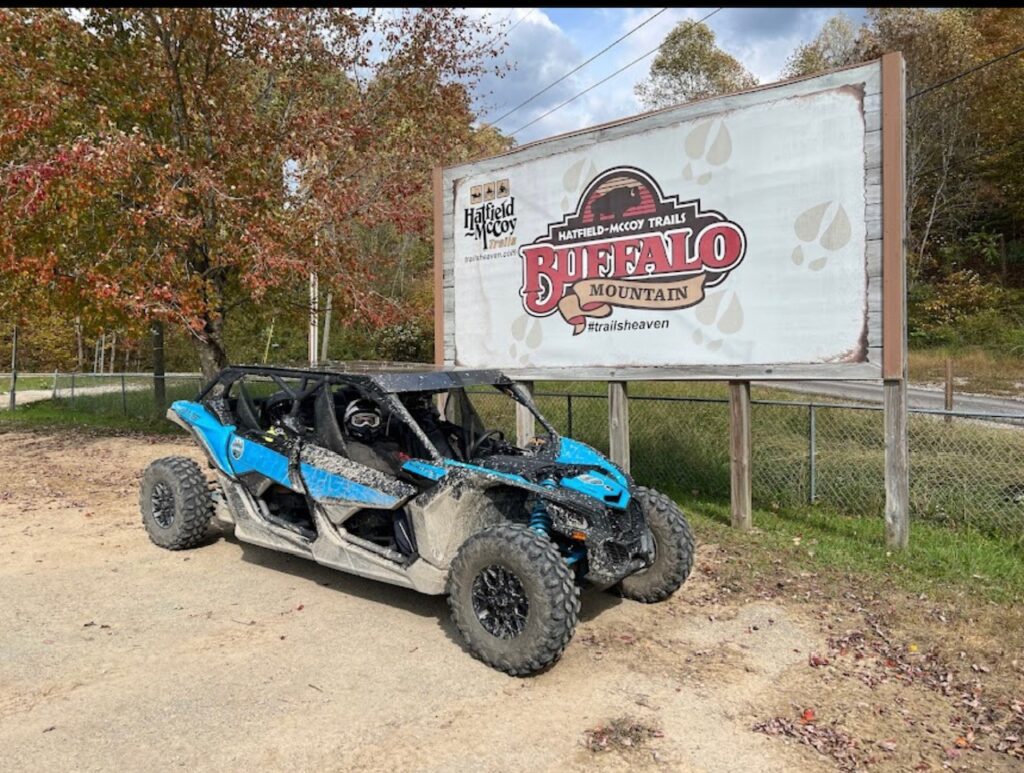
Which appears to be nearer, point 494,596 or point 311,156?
point 494,596

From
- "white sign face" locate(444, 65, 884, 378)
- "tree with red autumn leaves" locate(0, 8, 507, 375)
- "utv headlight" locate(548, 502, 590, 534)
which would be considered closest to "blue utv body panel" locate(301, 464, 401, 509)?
"utv headlight" locate(548, 502, 590, 534)

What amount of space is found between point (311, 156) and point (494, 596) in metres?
10.7

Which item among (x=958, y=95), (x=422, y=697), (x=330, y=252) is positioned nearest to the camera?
(x=422, y=697)

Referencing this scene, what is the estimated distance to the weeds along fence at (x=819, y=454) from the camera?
7387mm

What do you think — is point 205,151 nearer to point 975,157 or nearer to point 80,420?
point 80,420

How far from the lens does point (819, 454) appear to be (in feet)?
29.7

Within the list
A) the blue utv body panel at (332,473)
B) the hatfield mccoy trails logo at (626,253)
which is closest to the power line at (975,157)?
the hatfield mccoy trails logo at (626,253)

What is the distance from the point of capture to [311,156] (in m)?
13.2

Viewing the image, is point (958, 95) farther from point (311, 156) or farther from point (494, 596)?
point (494, 596)

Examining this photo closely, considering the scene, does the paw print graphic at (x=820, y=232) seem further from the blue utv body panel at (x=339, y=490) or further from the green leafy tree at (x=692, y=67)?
the green leafy tree at (x=692, y=67)

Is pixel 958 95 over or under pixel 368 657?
over

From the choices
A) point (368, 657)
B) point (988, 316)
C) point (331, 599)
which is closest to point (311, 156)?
point (331, 599)

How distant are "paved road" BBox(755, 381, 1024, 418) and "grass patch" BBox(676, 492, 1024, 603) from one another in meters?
8.76

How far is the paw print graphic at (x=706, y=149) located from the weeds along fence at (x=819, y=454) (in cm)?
249
